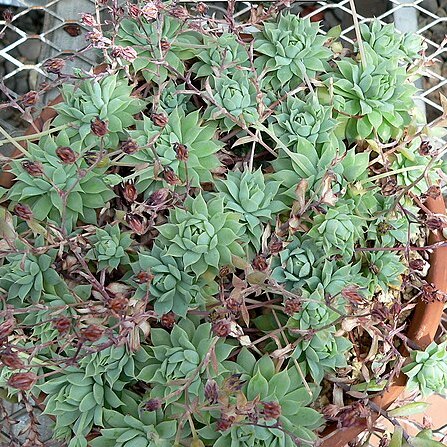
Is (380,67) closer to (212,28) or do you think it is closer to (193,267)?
(212,28)

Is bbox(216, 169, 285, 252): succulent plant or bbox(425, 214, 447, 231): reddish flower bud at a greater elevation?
bbox(425, 214, 447, 231): reddish flower bud

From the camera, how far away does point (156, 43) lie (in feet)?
2.85

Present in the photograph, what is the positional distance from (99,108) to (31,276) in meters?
0.23

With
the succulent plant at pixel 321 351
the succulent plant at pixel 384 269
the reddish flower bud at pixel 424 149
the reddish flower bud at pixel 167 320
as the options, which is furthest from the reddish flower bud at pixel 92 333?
the reddish flower bud at pixel 424 149

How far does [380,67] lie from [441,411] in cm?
74

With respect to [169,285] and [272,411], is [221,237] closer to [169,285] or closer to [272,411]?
[169,285]

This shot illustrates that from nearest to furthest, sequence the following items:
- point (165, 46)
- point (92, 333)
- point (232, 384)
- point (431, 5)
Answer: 1. point (92, 333)
2. point (232, 384)
3. point (165, 46)
4. point (431, 5)

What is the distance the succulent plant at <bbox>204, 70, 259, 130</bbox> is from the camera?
0.83 meters

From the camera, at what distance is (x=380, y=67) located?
87 cm

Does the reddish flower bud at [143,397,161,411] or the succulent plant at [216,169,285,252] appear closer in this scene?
the reddish flower bud at [143,397,161,411]

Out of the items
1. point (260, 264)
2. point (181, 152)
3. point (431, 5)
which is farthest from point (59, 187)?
point (431, 5)

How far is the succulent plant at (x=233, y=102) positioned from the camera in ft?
2.71

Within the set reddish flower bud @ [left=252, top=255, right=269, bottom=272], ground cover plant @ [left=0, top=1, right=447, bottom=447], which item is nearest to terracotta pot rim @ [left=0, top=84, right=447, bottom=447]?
ground cover plant @ [left=0, top=1, right=447, bottom=447]

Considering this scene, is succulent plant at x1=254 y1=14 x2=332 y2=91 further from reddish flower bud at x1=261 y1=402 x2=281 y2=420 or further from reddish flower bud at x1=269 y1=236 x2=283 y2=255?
reddish flower bud at x1=261 y1=402 x2=281 y2=420
